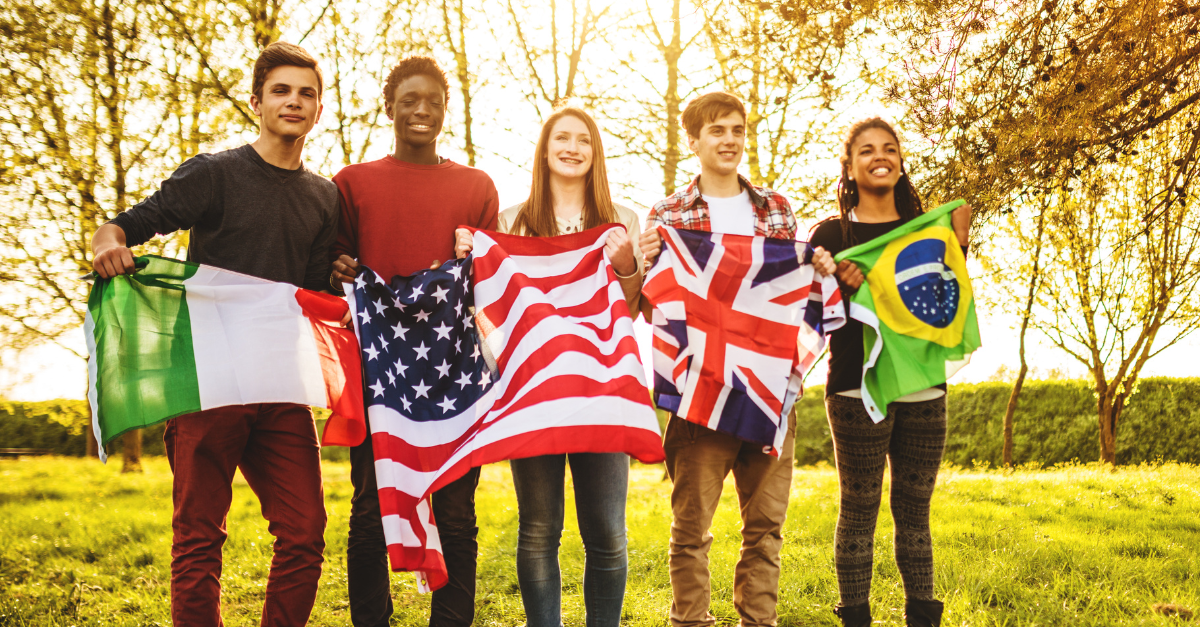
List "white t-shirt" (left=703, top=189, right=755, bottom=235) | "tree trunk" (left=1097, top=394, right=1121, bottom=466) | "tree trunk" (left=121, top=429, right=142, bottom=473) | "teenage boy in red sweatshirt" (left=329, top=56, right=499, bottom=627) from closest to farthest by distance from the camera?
"teenage boy in red sweatshirt" (left=329, top=56, right=499, bottom=627), "white t-shirt" (left=703, top=189, right=755, bottom=235), "tree trunk" (left=121, top=429, right=142, bottom=473), "tree trunk" (left=1097, top=394, right=1121, bottom=466)

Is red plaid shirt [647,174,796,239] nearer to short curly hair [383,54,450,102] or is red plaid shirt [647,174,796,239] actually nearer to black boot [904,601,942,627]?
short curly hair [383,54,450,102]

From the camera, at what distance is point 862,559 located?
3162 mm

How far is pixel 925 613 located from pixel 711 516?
97cm

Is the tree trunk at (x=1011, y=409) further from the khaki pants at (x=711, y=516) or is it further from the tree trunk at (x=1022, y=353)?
the khaki pants at (x=711, y=516)

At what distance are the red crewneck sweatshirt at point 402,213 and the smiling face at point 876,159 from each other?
162 centimetres

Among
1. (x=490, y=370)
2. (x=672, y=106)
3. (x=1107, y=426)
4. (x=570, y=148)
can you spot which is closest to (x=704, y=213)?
(x=570, y=148)

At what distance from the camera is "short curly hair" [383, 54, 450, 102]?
333 cm

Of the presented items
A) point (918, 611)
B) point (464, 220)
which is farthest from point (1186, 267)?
point (464, 220)

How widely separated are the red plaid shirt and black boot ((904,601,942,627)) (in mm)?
1610

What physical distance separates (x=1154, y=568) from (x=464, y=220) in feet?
14.3

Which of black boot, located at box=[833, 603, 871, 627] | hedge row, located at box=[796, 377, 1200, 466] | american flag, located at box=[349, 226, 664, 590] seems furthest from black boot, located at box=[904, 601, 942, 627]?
hedge row, located at box=[796, 377, 1200, 466]

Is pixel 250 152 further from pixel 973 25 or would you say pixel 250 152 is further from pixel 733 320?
pixel 973 25

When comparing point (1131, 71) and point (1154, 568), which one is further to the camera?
point (1154, 568)

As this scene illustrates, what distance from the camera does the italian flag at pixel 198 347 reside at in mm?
3018
